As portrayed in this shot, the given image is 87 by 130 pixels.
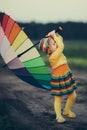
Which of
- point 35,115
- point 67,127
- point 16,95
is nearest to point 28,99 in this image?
point 16,95

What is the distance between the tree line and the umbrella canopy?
1336mm

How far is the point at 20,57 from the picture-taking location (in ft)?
14.0

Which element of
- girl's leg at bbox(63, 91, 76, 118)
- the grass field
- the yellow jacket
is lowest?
girl's leg at bbox(63, 91, 76, 118)

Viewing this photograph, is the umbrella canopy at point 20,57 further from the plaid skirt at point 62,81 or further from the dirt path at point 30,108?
the dirt path at point 30,108

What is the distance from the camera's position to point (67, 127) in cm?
403

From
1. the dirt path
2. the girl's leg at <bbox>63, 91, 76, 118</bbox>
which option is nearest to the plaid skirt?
the girl's leg at <bbox>63, 91, 76, 118</bbox>

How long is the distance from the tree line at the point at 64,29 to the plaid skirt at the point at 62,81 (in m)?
1.62

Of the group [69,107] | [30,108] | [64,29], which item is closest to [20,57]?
[30,108]

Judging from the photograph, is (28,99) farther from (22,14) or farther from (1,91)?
(22,14)

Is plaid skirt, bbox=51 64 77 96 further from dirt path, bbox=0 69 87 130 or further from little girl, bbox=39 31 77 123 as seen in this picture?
dirt path, bbox=0 69 87 130

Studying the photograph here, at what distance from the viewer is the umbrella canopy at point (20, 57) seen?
167 inches

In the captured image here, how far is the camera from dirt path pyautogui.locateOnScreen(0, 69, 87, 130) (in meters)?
4.09

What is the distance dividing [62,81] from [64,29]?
194 cm

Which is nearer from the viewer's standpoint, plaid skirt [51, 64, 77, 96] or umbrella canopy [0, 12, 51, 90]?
plaid skirt [51, 64, 77, 96]
